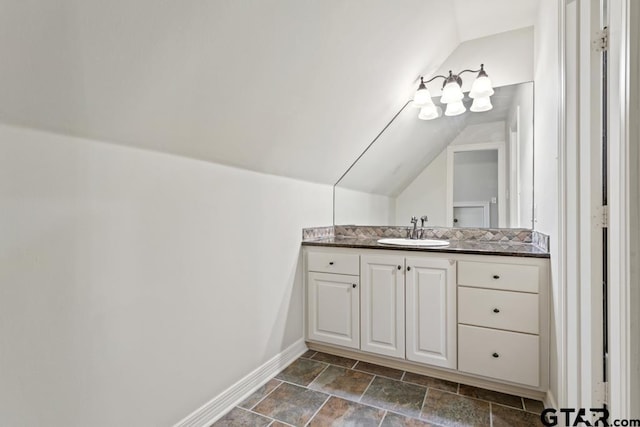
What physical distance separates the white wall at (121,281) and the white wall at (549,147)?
1.58 m

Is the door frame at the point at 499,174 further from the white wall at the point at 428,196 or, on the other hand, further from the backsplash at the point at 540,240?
the backsplash at the point at 540,240

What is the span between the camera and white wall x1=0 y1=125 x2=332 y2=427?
100 cm

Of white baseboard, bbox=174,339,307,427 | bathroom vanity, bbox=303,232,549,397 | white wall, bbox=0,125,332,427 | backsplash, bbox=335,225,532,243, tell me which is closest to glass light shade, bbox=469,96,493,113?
backsplash, bbox=335,225,532,243

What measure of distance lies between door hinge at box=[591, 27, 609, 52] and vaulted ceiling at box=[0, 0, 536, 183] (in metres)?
0.92

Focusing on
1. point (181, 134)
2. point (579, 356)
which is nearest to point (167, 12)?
point (181, 134)

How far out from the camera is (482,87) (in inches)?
91.4

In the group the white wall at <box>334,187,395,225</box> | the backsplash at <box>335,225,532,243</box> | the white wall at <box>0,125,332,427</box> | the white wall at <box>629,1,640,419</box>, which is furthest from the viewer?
the white wall at <box>334,187,395,225</box>

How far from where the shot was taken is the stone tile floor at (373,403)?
1.63 m

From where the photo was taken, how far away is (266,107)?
1.63 metres

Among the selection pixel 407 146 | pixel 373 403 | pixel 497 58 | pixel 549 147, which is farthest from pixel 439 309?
pixel 497 58

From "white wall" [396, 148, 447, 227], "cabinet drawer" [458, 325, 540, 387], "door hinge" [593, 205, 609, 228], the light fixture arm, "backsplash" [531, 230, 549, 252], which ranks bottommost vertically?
"cabinet drawer" [458, 325, 540, 387]

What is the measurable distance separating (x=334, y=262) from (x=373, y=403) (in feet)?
3.03

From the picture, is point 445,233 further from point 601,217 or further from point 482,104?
point 601,217

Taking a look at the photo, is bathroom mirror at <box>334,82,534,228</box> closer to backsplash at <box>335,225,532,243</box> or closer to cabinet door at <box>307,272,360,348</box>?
backsplash at <box>335,225,532,243</box>
